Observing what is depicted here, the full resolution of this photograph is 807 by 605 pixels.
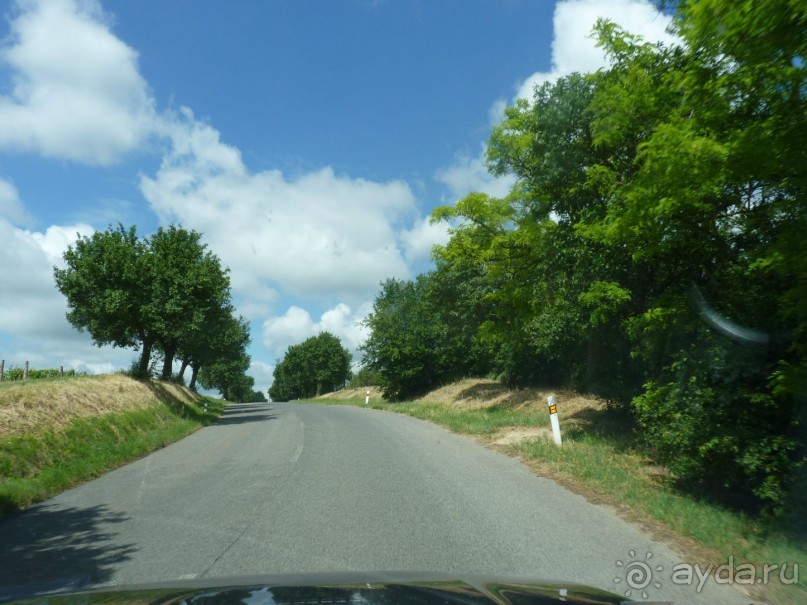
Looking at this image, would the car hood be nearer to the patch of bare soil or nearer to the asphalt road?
the asphalt road

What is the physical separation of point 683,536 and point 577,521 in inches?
48.5

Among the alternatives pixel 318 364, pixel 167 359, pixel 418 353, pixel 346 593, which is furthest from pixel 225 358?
pixel 346 593

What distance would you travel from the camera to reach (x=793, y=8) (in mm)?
5258

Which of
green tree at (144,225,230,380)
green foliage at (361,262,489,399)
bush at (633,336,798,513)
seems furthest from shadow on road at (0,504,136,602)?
green foliage at (361,262,489,399)

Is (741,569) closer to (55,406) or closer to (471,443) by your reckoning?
(471,443)

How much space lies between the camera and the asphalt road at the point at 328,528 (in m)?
5.72

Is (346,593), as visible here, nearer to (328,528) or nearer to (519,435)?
(328,528)

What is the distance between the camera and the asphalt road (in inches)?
225

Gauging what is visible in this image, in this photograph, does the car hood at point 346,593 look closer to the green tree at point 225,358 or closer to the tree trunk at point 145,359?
the tree trunk at point 145,359

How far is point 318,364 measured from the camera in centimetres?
9388

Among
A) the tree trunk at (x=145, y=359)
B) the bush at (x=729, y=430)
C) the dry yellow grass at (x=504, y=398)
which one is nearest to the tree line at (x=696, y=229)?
the bush at (x=729, y=430)

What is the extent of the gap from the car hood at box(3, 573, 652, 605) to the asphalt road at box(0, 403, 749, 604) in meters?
0.66

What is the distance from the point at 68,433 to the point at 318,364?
8028 cm

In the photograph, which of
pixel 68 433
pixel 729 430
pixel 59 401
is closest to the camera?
pixel 729 430
